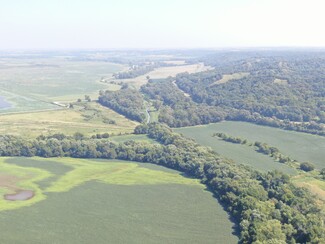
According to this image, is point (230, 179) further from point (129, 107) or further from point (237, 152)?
point (129, 107)

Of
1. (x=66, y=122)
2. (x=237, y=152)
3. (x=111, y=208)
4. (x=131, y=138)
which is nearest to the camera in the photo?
(x=111, y=208)

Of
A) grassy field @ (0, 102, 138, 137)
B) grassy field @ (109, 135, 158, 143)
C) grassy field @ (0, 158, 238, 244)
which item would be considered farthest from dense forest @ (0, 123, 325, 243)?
grassy field @ (0, 102, 138, 137)

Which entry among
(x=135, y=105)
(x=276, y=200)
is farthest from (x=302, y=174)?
(x=135, y=105)

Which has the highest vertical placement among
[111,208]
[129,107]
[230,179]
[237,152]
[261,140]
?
[230,179]

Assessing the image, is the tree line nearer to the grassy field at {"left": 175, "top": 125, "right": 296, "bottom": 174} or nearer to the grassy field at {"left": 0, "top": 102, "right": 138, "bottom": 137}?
the grassy field at {"left": 0, "top": 102, "right": 138, "bottom": 137}

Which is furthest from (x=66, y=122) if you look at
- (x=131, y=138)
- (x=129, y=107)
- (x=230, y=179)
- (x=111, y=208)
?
(x=230, y=179)

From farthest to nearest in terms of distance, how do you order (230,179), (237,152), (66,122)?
(66,122), (237,152), (230,179)

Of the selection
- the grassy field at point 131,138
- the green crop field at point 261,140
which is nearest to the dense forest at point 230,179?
the grassy field at point 131,138

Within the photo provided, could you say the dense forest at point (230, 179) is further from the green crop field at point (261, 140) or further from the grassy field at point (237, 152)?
the green crop field at point (261, 140)
